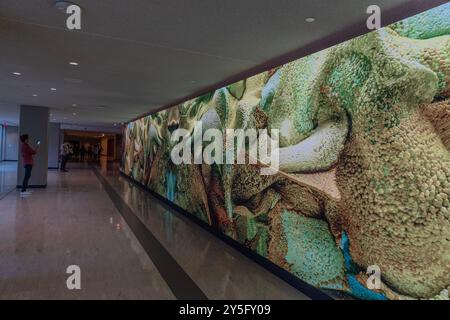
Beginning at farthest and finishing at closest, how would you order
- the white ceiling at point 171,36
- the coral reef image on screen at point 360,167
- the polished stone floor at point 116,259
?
the polished stone floor at point 116,259, the white ceiling at point 171,36, the coral reef image on screen at point 360,167

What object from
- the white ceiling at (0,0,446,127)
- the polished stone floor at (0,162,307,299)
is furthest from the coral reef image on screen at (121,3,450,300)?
the polished stone floor at (0,162,307,299)

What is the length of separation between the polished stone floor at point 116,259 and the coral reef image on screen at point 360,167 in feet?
1.64

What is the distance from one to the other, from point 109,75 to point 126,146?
31.1ft

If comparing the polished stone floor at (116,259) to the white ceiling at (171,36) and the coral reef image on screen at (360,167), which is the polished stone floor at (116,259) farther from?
the white ceiling at (171,36)

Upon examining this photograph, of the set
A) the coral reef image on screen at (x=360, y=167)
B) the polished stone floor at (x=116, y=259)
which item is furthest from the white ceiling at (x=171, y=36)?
the polished stone floor at (x=116, y=259)

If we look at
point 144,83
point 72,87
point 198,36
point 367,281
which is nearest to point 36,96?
point 72,87

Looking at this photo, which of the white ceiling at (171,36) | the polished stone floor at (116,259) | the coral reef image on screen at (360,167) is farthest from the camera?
the polished stone floor at (116,259)

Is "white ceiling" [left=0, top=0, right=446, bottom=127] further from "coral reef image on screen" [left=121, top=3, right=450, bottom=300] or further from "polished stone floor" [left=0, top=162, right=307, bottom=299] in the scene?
"polished stone floor" [left=0, top=162, right=307, bottom=299]

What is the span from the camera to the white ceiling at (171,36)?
94.7 inches

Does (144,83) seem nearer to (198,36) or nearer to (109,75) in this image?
(109,75)

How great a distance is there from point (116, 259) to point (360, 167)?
306cm

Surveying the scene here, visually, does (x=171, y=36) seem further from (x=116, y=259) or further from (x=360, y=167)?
(x=116, y=259)
